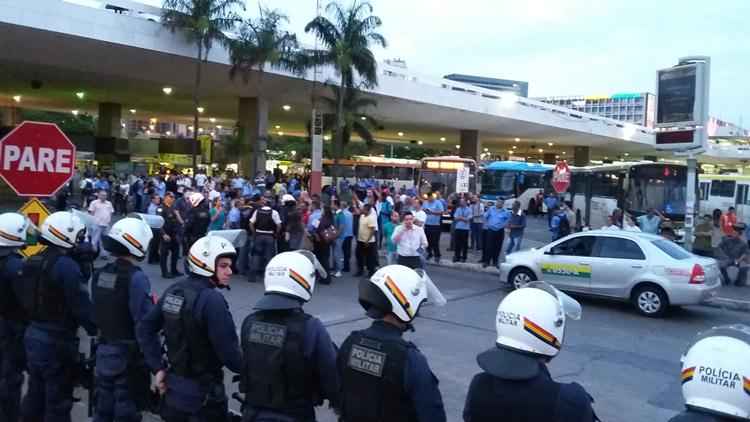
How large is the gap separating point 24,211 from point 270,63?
74.7ft

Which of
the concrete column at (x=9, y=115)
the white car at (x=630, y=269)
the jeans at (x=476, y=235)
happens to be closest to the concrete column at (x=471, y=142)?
the jeans at (x=476, y=235)

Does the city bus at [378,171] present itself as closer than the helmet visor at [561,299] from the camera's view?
No

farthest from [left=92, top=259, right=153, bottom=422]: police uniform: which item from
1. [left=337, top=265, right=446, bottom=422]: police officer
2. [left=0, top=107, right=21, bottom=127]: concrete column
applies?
[left=0, top=107, right=21, bottom=127]: concrete column

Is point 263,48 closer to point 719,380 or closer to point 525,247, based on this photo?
point 525,247

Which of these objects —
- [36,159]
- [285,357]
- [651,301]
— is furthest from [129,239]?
[651,301]

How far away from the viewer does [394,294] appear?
3.22 meters

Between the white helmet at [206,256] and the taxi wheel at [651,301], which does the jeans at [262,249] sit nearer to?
the taxi wheel at [651,301]

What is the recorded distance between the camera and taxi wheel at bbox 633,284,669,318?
11094 millimetres

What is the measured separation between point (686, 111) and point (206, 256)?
13690 millimetres

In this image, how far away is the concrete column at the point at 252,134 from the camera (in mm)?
34375

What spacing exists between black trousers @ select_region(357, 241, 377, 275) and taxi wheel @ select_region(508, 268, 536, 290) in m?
2.99

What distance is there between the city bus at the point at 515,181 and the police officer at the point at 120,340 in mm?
34523

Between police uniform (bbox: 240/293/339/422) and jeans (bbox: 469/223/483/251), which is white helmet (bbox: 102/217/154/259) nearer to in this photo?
police uniform (bbox: 240/293/339/422)

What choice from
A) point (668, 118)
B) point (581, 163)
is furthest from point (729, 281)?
point (581, 163)
